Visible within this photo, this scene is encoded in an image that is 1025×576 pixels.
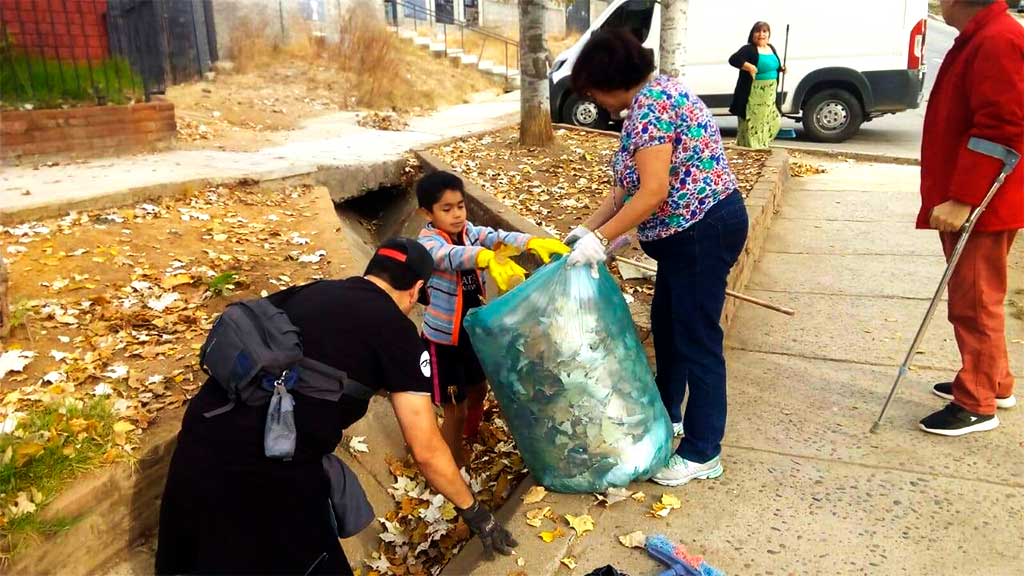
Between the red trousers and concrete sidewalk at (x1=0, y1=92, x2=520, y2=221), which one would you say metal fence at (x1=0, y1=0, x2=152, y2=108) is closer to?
concrete sidewalk at (x1=0, y1=92, x2=520, y2=221)

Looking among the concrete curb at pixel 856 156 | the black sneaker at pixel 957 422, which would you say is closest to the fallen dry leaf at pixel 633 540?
the black sneaker at pixel 957 422

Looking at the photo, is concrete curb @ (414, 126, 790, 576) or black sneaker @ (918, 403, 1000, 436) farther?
black sneaker @ (918, 403, 1000, 436)

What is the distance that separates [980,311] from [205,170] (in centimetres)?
610

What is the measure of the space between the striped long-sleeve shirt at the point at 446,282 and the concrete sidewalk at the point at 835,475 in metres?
0.82

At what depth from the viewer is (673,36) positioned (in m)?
8.66

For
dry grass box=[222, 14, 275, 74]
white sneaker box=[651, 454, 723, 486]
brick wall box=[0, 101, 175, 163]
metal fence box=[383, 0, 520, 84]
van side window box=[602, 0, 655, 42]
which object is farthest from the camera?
metal fence box=[383, 0, 520, 84]

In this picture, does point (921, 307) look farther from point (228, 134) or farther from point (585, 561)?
point (228, 134)

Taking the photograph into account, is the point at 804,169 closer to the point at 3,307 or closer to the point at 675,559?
the point at 675,559

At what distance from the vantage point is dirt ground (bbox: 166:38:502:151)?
9766 millimetres

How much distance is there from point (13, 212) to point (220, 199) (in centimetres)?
148

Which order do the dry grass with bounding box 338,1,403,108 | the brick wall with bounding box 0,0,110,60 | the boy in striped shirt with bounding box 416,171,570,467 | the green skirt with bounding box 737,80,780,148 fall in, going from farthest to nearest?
the dry grass with bounding box 338,1,403,108, the green skirt with bounding box 737,80,780,148, the brick wall with bounding box 0,0,110,60, the boy in striped shirt with bounding box 416,171,570,467

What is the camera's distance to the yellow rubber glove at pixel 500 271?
3010 millimetres

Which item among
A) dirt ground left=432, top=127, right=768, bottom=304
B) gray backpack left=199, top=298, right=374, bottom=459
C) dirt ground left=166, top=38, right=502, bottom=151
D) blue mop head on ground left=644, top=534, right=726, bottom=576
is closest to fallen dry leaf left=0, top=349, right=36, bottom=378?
gray backpack left=199, top=298, right=374, bottom=459

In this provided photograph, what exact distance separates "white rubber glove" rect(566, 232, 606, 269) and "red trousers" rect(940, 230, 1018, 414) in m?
1.50
